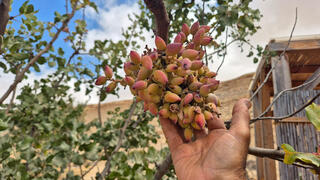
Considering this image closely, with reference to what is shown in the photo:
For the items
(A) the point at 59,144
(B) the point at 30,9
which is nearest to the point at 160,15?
(B) the point at 30,9

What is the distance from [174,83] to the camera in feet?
2.44

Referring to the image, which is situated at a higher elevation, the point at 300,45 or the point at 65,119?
the point at 300,45

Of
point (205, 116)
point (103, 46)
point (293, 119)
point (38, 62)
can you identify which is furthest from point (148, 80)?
point (293, 119)

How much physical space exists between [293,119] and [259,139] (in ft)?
9.48

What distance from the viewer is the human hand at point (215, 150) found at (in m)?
0.83

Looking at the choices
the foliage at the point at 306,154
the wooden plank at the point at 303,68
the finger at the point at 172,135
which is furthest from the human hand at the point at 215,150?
the wooden plank at the point at 303,68

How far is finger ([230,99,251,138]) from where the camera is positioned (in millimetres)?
873

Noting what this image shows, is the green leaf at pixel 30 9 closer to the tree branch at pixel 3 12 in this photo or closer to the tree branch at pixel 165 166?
the tree branch at pixel 3 12

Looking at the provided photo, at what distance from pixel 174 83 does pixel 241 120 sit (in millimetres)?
363

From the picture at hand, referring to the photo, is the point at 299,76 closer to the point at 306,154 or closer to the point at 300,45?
the point at 300,45

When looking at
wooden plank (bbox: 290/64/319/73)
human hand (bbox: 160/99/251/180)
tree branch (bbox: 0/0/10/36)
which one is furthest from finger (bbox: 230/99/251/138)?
wooden plank (bbox: 290/64/319/73)

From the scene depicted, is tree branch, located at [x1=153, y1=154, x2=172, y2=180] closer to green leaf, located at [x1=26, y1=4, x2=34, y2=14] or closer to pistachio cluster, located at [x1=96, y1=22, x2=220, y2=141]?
pistachio cluster, located at [x1=96, y1=22, x2=220, y2=141]

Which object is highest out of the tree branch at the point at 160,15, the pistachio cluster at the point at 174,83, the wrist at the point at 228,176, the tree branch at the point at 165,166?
the tree branch at the point at 160,15

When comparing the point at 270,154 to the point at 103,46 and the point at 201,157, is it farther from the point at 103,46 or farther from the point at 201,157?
the point at 103,46
